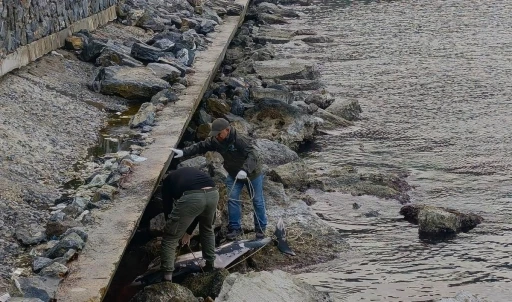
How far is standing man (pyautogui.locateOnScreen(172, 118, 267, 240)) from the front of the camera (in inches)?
453

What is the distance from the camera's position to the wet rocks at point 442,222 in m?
13.4

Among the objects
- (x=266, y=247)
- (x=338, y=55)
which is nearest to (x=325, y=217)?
(x=266, y=247)

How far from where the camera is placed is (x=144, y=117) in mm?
15922

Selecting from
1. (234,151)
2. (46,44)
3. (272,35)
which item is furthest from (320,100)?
(272,35)

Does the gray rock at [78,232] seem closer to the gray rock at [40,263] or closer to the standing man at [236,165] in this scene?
the gray rock at [40,263]

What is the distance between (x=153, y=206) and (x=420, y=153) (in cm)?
676

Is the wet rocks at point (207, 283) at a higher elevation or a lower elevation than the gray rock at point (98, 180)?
lower

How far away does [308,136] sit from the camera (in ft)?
61.3

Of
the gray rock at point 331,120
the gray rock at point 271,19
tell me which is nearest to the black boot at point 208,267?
the gray rock at point 331,120

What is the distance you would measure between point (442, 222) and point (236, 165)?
135 inches

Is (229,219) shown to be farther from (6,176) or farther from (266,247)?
(6,176)

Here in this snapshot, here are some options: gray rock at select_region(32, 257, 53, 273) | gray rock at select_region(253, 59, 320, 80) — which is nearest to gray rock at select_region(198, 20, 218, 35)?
gray rock at select_region(253, 59, 320, 80)

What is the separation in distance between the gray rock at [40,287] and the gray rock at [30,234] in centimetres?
99

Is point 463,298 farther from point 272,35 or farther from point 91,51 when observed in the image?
point 272,35
